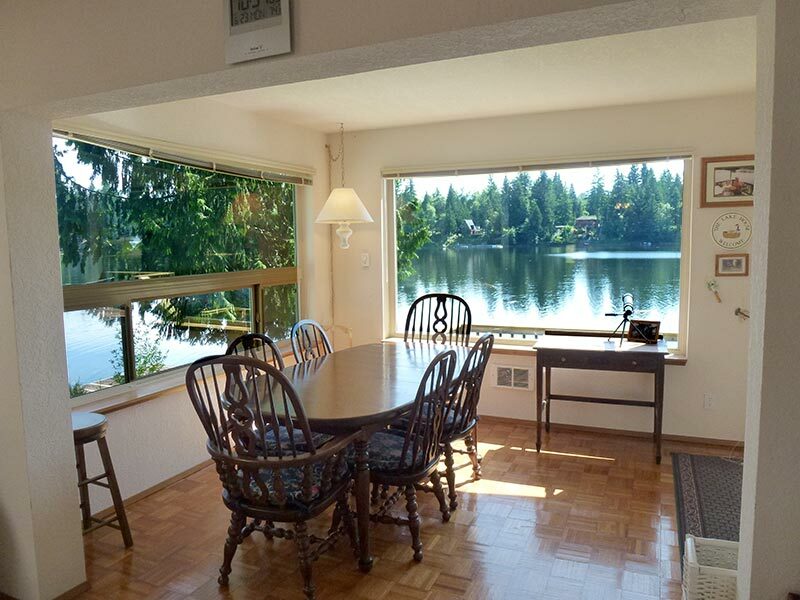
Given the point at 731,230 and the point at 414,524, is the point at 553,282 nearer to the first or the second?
the point at 731,230

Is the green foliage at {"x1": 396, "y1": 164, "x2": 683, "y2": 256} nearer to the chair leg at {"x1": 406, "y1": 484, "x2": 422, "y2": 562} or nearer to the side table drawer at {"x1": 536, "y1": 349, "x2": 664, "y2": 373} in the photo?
the side table drawer at {"x1": 536, "y1": 349, "x2": 664, "y2": 373}

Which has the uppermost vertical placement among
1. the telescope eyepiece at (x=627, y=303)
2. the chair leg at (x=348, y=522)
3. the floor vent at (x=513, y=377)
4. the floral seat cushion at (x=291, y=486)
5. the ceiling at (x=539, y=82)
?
the ceiling at (x=539, y=82)

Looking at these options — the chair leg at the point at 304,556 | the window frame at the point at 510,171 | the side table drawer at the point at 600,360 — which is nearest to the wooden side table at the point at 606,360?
the side table drawer at the point at 600,360

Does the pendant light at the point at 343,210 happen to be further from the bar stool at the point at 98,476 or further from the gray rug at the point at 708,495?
the gray rug at the point at 708,495

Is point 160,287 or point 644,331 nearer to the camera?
point 160,287

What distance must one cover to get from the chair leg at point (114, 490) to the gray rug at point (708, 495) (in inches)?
100

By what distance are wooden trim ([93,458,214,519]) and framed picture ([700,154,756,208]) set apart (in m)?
3.67

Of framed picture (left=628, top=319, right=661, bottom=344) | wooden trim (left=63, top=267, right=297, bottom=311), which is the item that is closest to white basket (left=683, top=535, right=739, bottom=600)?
framed picture (left=628, top=319, right=661, bottom=344)

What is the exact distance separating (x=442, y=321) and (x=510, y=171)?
50.8 inches

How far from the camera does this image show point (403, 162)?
4680 mm

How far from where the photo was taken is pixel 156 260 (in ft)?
11.1

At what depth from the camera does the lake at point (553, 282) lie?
4.13 m

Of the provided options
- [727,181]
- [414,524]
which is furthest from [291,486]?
[727,181]

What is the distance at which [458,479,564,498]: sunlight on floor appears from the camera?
3.17m
